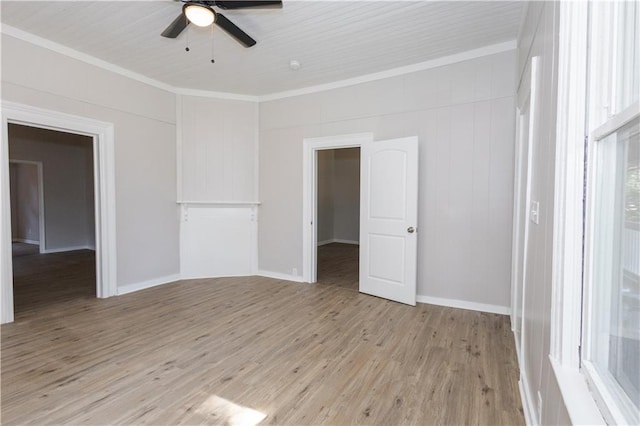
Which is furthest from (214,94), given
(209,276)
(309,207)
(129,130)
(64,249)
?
(64,249)

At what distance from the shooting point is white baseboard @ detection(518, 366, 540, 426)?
1.67 meters

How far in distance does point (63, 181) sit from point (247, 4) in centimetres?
789

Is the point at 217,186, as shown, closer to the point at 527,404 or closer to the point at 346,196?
the point at 527,404

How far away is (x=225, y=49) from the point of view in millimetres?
3502

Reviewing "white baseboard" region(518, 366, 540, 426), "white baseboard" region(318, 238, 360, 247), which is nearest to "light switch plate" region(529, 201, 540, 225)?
"white baseboard" region(518, 366, 540, 426)

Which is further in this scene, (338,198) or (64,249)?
(338,198)

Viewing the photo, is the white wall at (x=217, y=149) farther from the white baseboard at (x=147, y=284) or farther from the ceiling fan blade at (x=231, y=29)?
the ceiling fan blade at (x=231, y=29)

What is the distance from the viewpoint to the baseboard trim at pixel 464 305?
3.43 meters

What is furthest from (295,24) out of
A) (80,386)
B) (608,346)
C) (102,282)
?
(102,282)

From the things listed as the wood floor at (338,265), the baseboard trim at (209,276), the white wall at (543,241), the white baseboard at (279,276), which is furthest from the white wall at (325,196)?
the white wall at (543,241)

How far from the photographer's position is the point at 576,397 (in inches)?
37.4

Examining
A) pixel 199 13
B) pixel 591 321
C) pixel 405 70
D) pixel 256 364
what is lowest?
pixel 256 364

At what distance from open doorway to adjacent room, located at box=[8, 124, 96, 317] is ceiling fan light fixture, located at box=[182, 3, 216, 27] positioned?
15.5 feet

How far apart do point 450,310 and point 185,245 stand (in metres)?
3.86
